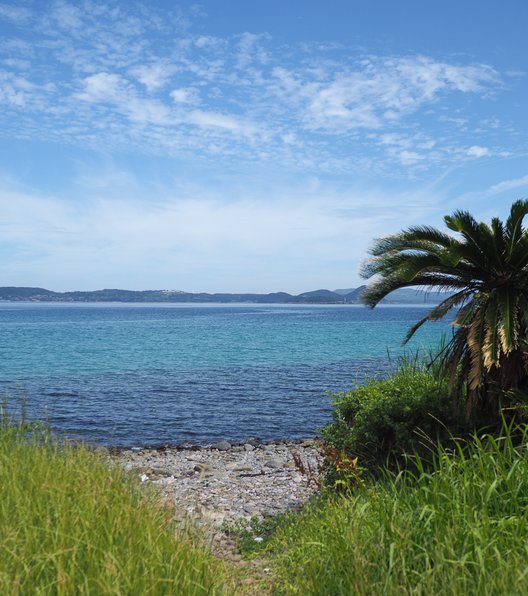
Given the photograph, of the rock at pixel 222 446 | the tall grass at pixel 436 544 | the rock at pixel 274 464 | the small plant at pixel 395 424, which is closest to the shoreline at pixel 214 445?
the rock at pixel 222 446

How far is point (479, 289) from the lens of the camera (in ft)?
33.2

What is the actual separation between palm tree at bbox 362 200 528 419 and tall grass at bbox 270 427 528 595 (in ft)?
11.5

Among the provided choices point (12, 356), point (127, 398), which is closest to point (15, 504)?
point (127, 398)

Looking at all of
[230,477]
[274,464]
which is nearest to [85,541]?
[230,477]

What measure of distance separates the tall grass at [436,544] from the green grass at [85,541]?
0.99 metres

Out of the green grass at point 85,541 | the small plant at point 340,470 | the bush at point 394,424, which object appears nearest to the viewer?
the green grass at point 85,541

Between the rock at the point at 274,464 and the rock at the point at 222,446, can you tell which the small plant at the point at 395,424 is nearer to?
the rock at the point at 274,464

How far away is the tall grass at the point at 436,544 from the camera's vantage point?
415 centimetres

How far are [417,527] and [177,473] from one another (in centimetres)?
1115

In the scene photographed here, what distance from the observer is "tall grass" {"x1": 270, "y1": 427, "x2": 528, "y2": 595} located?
4152 millimetres

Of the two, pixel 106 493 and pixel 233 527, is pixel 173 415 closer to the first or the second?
pixel 233 527

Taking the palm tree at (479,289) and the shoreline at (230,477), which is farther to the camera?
the shoreline at (230,477)

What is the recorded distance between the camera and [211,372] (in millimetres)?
37750

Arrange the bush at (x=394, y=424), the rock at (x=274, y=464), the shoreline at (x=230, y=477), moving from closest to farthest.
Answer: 1. the bush at (x=394, y=424)
2. the shoreline at (x=230, y=477)
3. the rock at (x=274, y=464)
